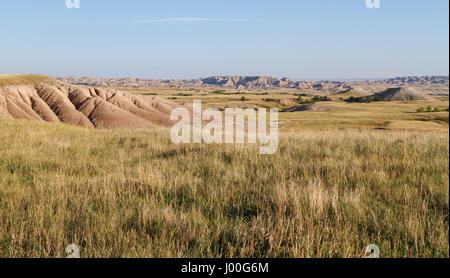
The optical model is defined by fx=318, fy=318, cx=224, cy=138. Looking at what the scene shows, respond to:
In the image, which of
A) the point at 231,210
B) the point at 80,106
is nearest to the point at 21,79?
the point at 80,106

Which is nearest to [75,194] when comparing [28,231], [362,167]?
[28,231]

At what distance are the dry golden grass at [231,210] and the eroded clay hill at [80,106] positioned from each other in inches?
1655

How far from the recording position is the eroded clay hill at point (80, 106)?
44.8 meters

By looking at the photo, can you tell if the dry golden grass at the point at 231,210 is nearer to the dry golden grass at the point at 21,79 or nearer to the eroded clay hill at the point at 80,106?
the eroded clay hill at the point at 80,106

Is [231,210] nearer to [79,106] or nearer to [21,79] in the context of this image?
[79,106]

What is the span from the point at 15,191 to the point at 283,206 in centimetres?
391

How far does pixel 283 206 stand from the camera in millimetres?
4117

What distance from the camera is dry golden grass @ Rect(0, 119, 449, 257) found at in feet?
10.2

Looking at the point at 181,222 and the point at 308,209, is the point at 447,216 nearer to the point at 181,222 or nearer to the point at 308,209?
the point at 308,209

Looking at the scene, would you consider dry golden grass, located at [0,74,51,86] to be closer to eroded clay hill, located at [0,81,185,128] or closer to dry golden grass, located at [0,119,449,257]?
eroded clay hill, located at [0,81,185,128]

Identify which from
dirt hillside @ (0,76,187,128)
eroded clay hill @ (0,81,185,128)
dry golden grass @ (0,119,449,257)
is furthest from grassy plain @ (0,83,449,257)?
dirt hillside @ (0,76,187,128)

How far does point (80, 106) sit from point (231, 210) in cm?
5277

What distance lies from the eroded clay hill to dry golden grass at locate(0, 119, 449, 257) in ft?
138

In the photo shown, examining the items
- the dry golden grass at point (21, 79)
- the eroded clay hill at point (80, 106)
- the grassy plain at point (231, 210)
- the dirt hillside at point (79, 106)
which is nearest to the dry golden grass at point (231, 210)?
the grassy plain at point (231, 210)
